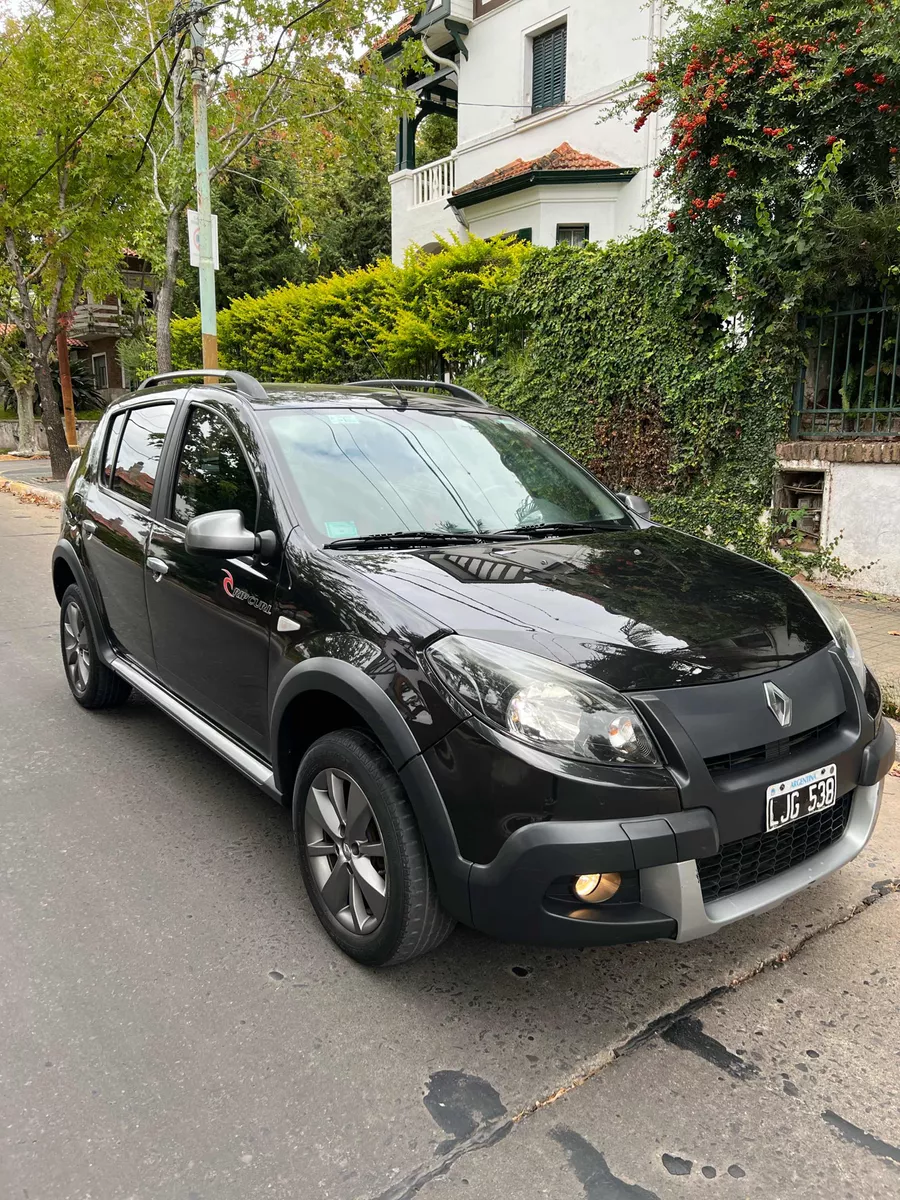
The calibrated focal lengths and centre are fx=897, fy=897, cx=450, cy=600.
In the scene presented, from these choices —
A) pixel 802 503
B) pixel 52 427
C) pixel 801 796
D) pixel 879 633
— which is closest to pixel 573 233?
pixel 802 503

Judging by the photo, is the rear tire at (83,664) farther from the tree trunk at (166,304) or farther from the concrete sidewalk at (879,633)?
the tree trunk at (166,304)

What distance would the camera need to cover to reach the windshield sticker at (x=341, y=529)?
3.02 m

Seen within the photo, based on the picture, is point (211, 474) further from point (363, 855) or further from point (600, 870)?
point (600, 870)

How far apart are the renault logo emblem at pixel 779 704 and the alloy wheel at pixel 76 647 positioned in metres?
3.67

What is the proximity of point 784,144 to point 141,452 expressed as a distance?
226 inches

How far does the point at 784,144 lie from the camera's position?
23.2 ft

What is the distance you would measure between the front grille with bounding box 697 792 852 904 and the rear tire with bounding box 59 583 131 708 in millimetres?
3432

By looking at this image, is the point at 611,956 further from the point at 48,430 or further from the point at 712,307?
the point at 48,430

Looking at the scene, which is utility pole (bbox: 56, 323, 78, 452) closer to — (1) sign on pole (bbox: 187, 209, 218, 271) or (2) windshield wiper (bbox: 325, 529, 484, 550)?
(1) sign on pole (bbox: 187, 209, 218, 271)

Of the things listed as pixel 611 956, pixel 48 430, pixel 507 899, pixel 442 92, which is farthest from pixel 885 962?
pixel 442 92

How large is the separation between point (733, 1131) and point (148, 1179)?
1.34 metres

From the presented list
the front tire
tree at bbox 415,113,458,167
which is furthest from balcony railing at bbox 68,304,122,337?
the front tire

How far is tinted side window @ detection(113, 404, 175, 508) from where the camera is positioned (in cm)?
407

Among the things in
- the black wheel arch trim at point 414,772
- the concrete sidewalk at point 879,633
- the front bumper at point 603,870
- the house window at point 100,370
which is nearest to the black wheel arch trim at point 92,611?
the black wheel arch trim at point 414,772
